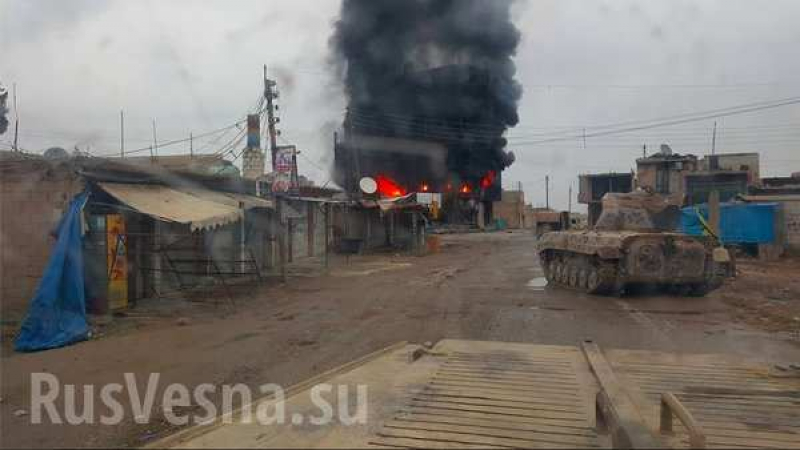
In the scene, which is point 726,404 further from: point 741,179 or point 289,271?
point 741,179

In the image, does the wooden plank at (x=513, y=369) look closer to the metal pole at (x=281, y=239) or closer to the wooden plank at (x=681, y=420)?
the wooden plank at (x=681, y=420)

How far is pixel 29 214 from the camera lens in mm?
10734

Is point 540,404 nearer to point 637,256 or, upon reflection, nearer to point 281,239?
point 637,256

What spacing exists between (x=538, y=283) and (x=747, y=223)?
1085cm

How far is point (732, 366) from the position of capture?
5246 mm

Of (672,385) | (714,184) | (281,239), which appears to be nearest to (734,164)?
(714,184)

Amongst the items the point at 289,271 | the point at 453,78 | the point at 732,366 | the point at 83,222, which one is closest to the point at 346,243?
the point at 289,271

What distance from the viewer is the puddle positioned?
15.3 metres

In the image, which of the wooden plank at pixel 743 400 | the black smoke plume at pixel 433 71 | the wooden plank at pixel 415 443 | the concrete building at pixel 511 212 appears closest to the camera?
the wooden plank at pixel 415 443

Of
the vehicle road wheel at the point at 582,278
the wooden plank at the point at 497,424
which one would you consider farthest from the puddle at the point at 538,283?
the wooden plank at the point at 497,424

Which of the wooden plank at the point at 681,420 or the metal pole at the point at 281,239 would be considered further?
the metal pole at the point at 281,239

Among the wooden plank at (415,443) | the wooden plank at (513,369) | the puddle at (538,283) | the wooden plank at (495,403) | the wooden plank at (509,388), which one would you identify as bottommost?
the puddle at (538,283)

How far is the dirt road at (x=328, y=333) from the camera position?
655 centimetres

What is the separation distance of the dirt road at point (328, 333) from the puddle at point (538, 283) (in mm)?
76
